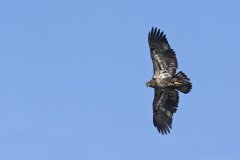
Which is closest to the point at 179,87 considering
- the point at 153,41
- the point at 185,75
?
the point at 185,75

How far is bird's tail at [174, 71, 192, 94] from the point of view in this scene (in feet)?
81.1

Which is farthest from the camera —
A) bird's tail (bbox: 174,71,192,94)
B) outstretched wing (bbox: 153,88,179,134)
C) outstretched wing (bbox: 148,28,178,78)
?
outstretched wing (bbox: 153,88,179,134)

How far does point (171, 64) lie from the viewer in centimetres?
2555

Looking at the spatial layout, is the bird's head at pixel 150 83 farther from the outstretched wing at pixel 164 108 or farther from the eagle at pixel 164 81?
the outstretched wing at pixel 164 108

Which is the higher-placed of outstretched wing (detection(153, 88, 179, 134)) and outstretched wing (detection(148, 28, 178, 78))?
outstretched wing (detection(148, 28, 178, 78))

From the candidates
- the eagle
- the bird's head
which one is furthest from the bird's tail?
the bird's head

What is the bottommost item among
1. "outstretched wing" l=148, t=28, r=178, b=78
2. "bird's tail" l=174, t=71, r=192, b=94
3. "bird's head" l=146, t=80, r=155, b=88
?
"bird's tail" l=174, t=71, r=192, b=94

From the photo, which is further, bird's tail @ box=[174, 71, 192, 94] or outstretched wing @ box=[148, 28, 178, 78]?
outstretched wing @ box=[148, 28, 178, 78]

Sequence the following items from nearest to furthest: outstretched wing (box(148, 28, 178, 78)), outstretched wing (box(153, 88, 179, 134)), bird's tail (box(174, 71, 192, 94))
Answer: bird's tail (box(174, 71, 192, 94)), outstretched wing (box(148, 28, 178, 78)), outstretched wing (box(153, 88, 179, 134))

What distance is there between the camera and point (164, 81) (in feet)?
84.3

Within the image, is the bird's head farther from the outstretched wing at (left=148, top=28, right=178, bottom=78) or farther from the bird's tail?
the bird's tail

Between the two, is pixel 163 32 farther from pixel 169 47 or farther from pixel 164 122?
pixel 164 122

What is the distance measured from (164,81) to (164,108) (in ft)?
6.10

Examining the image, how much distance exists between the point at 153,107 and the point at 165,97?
94cm
